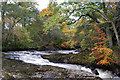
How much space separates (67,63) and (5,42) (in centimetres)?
879

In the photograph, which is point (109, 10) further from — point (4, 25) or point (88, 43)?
point (4, 25)

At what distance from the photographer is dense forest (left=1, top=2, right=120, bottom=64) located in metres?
3.99

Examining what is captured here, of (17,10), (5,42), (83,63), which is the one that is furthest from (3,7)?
(83,63)

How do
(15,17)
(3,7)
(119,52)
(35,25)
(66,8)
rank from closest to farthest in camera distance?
(66,8) → (119,52) → (3,7) → (15,17) → (35,25)

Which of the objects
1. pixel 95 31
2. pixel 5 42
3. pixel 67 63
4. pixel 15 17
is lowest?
pixel 67 63

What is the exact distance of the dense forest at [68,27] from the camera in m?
3.99

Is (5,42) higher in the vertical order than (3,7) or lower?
lower

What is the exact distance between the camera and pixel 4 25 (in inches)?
441

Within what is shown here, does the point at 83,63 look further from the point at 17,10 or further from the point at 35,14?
the point at 35,14

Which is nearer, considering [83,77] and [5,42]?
[83,77]

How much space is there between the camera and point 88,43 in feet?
20.1

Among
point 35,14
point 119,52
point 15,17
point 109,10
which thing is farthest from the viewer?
point 35,14

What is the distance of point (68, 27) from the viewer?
4.73 metres

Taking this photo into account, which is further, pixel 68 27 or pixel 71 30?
pixel 71 30
